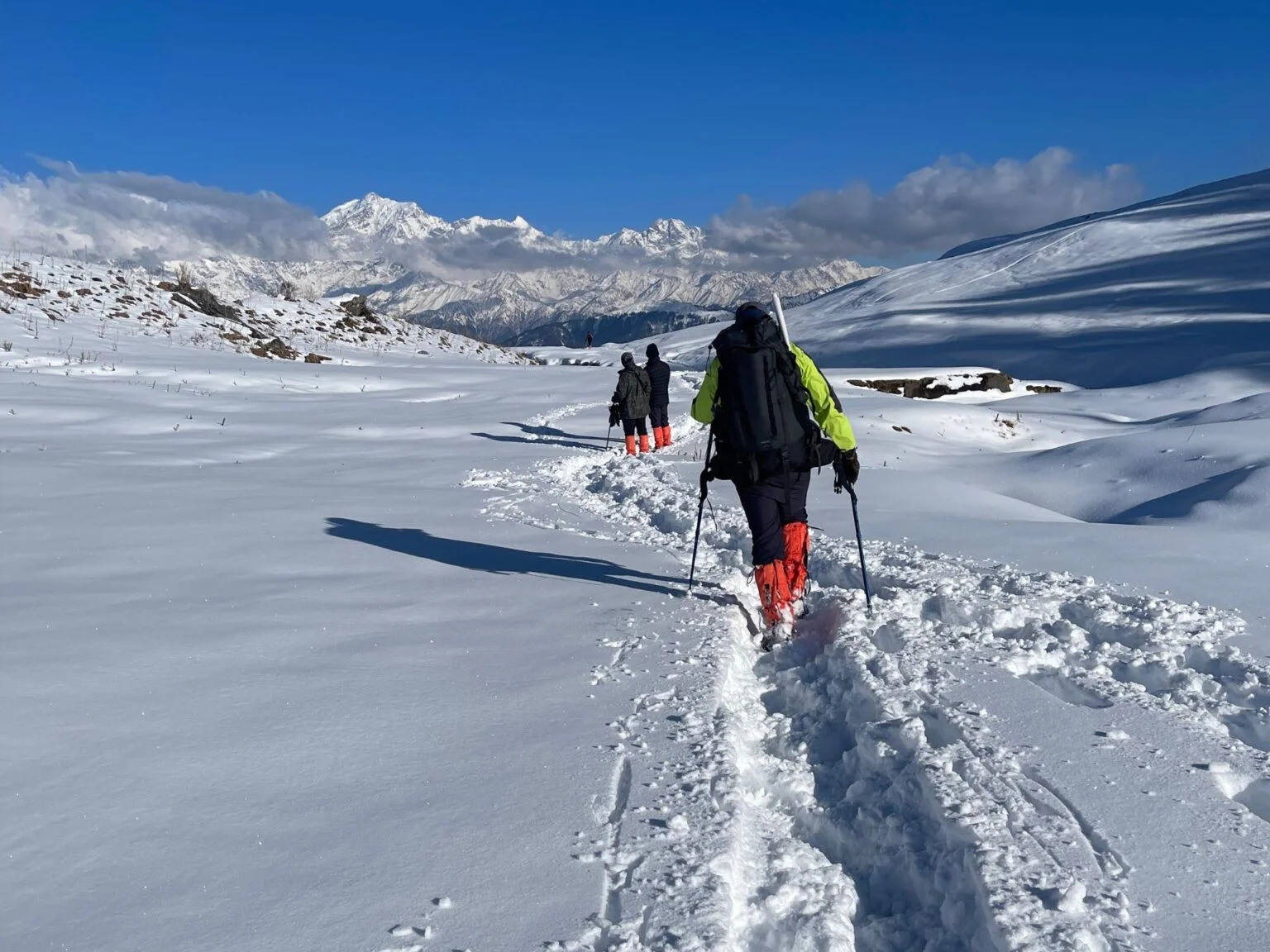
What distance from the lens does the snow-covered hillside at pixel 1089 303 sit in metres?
A: 44.2


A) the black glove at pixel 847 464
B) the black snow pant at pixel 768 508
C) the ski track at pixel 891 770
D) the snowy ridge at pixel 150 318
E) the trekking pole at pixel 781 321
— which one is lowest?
the ski track at pixel 891 770

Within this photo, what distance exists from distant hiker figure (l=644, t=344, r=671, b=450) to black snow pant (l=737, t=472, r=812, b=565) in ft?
33.1

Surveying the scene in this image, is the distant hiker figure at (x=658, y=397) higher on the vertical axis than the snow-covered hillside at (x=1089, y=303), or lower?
lower

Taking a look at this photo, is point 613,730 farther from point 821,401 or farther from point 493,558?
point 493,558

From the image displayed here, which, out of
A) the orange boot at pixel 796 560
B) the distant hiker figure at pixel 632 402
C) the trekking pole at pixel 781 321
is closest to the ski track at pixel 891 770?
the orange boot at pixel 796 560

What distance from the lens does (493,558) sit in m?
7.64

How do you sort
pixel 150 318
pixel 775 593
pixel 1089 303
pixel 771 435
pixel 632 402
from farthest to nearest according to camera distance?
pixel 1089 303 → pixel 150 318 → pixel 632 402 → pixel 775 593 → pixel 771 435

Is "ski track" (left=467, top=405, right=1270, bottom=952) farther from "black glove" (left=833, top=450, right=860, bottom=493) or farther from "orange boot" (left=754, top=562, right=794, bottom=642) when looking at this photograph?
"black glove" (left=833, top=450, right=860, bottom=493)

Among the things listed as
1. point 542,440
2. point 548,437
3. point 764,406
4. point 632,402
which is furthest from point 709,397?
point 548,437

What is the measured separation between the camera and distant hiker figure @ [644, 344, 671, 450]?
16.2 m

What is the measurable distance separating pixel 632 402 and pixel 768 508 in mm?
9636

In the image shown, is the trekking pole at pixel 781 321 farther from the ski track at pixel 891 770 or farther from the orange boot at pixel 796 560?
the ski track at pixel 891 770

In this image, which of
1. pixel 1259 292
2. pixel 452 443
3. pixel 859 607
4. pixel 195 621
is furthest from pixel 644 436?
pixel 1259 292

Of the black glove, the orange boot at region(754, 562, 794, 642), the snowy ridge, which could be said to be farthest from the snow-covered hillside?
the orange boot at region(754, 562, 794, 642)
